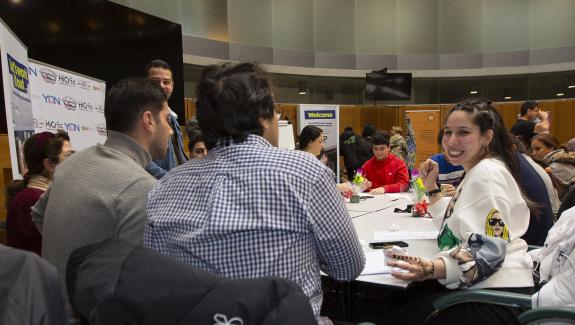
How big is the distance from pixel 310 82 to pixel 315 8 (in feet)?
6.09

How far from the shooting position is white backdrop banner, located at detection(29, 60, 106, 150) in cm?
350

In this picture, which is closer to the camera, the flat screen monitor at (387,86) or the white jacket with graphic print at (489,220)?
the white jacket with graphic print at (489,220)

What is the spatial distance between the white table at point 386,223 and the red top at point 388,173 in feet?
1.11

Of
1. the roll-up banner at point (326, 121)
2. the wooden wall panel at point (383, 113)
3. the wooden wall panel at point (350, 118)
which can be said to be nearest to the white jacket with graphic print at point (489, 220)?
the roll-up banner at point (326, 121)

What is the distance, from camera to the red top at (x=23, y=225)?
2279 millimetres

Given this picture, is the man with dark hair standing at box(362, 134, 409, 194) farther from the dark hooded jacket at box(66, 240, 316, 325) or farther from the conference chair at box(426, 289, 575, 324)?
the dark hooded jacket at box(66, 240, 316, 325)

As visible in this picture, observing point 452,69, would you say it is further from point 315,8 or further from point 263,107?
point 263,107

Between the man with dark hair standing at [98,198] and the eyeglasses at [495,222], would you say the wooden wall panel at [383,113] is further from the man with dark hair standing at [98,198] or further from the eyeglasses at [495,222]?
the man with dark hair standing at [98,198]

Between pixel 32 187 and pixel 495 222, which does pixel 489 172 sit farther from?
pixel 32 187

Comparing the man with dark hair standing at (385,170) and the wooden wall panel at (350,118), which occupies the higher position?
the wooden wall panel at (350,118)

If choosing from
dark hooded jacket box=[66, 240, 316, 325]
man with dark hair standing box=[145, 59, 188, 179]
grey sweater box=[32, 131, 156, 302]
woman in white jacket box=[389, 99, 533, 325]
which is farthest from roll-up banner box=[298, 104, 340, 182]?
dark hooded jacket box=[66, 240, 316, 325]

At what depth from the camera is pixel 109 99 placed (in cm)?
174

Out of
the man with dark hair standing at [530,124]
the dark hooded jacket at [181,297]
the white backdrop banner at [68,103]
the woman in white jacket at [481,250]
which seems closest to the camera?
the dark hooded jacket at [181,297]

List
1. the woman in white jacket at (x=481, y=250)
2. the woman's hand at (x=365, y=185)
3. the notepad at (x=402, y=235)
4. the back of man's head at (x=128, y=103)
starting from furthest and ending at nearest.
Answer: the woman's hand at (x=365, y=185) < the notepad at (x=402, y=235) < the back of man's head at (x=128, y=103) < the woman in white jacket at (x=481, y=250)
